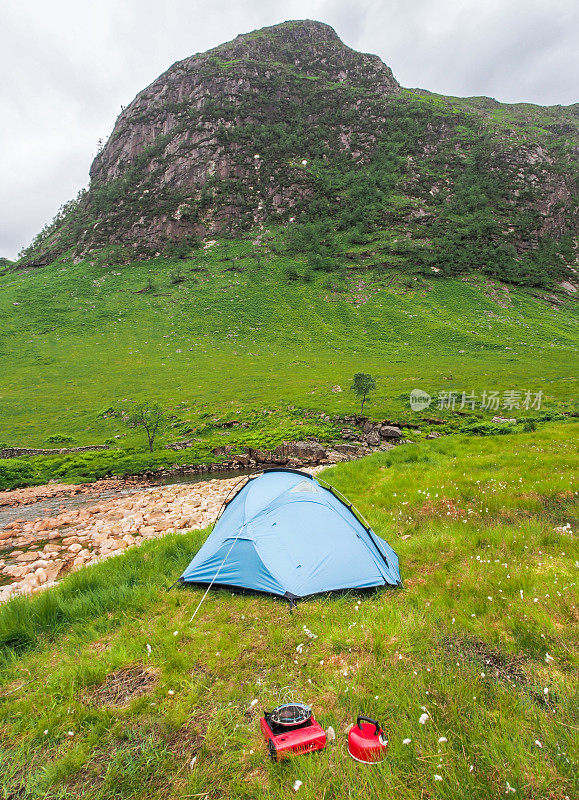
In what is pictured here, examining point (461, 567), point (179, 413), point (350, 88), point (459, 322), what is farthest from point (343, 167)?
point (461, 567)

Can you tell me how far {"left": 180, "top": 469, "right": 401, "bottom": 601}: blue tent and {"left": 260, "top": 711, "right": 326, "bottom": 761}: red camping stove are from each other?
7.08 feet

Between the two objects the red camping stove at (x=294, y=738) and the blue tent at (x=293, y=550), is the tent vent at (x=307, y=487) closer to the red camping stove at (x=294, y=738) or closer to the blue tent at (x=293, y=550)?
the blue tent at (x=293, y=550)

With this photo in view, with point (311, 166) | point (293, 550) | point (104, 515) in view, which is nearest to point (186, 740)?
point (293, 550)

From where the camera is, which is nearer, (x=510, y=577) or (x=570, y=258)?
(x=510, y=577)

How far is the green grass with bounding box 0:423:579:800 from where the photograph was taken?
2.69 m

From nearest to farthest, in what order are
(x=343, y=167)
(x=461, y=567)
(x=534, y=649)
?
(x=534, y=649), (x=461, y=567), (x=343, y=167)

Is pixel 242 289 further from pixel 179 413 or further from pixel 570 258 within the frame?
pixel 570 258

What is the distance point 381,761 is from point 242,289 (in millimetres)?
62612

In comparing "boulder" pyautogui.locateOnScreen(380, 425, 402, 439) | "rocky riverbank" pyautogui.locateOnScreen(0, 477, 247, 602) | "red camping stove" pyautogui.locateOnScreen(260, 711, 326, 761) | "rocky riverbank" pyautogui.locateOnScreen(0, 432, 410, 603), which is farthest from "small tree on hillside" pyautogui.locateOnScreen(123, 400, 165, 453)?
"red camping stove" pyautogui.locateOnScreen(260, 711, 326, 761)

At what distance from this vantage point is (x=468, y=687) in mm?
3291

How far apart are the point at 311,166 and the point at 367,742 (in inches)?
4211

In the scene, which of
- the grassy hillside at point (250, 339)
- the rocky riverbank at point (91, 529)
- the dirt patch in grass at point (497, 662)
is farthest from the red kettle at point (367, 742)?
the grassy hillside at point (250, 339)

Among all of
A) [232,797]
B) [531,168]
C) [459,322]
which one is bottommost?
[232,797]

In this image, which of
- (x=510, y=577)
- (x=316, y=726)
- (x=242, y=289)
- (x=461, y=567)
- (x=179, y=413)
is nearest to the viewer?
(x=316, y=726)
